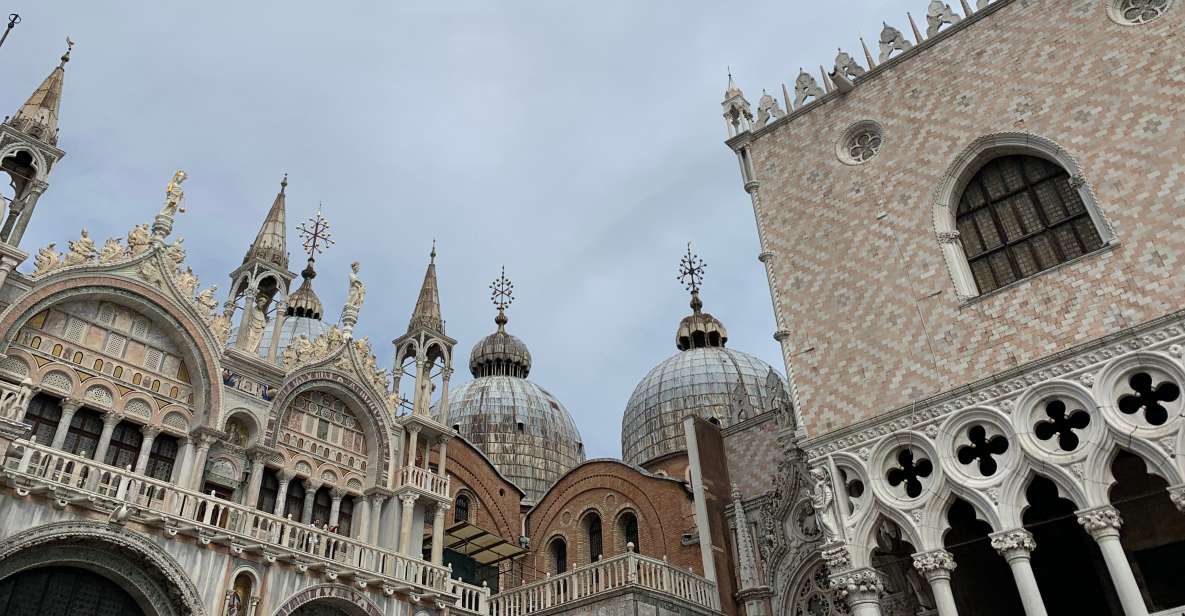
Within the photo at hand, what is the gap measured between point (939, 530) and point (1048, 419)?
87.5 inches

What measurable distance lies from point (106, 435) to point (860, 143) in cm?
1459

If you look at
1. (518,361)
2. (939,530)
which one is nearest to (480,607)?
(939,530)

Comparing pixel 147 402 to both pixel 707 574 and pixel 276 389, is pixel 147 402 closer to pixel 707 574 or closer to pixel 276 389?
pixel 276 389

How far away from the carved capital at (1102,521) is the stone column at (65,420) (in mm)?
15591

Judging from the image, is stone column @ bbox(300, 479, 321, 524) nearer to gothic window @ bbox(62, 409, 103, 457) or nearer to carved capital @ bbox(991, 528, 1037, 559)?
gothic window @ bbox(62, 409, 103, 457)

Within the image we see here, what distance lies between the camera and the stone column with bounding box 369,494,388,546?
1756 centimetres

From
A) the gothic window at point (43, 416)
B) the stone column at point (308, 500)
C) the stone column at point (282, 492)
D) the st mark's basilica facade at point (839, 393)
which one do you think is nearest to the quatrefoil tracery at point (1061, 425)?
the st mark's basilica facade at point (839, 393)

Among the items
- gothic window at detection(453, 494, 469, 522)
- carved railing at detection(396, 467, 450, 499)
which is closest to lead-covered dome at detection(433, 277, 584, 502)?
gothic window at detection(453, 494, 469, 522)

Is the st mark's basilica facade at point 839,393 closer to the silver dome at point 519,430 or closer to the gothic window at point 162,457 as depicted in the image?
the gothic window at point 162,457

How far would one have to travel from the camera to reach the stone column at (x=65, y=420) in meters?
13.7

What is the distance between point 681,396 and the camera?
34.9 metres

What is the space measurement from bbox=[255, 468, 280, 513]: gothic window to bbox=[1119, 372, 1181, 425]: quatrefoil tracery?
14.8 metres

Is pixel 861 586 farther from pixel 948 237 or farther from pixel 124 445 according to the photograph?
pixel 124 445

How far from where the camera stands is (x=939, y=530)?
481 inches
